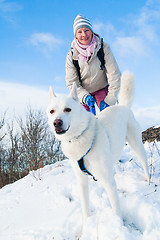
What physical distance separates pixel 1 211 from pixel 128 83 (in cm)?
302

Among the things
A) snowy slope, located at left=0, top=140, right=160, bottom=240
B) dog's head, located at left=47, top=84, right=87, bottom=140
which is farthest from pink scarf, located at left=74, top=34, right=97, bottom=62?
snowy slope, located at left=0, top=140, right=160, bottom=240

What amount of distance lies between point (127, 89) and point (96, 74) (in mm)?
650

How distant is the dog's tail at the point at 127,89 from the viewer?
3039mm

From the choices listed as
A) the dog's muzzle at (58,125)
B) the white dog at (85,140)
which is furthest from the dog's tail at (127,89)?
the dog's muzzle at (58,125)

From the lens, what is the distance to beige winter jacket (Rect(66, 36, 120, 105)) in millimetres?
3219

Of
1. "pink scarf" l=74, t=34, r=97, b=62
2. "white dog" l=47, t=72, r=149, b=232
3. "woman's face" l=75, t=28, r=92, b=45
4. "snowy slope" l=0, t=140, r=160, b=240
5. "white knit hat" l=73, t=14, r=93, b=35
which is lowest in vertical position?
"snowy slope" l=0, t=140, r=160, b=240

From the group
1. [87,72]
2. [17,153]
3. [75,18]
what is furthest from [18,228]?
[17,153]

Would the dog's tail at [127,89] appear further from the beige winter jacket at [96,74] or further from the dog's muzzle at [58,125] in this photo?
the dog's muzzle at [58,125]

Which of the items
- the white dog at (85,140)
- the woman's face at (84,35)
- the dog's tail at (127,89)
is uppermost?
the woman's face at (84,35)

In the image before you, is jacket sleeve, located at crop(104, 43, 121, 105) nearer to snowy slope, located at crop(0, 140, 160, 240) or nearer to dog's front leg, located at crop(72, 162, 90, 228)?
snowy slope, located at crop(0, 140, 160, 240)

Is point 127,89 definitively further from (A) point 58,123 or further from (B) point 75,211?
(B) point 75,211

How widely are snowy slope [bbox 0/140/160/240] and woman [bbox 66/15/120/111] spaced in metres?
1.43

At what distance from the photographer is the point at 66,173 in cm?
370

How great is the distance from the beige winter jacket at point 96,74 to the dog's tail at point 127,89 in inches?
6.0
